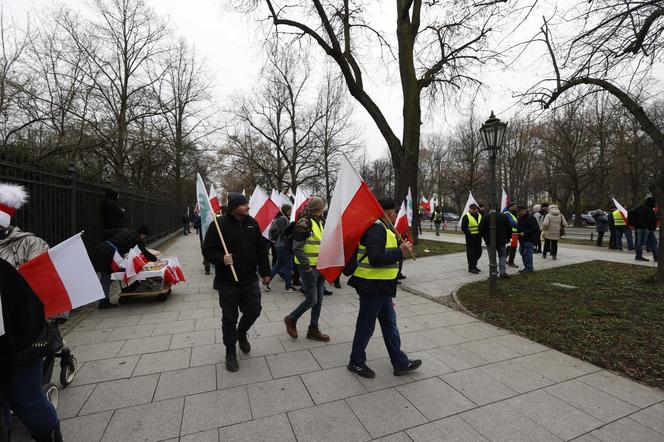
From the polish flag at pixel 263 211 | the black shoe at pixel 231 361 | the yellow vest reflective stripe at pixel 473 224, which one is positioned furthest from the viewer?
the yellow vest reflective stripe at pixel 473 224

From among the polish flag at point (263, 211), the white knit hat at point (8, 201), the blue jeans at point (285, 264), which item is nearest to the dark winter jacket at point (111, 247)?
the polish flag at point (263, 211)

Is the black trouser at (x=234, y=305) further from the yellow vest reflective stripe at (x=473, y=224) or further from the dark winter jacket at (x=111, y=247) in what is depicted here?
the yellow vest reflective stripe at (x=473, y=224)

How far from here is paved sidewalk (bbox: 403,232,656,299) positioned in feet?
24.9

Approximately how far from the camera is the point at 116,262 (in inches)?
219

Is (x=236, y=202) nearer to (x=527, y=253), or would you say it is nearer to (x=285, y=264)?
(x=285, y=264)

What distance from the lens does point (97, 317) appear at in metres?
5.46

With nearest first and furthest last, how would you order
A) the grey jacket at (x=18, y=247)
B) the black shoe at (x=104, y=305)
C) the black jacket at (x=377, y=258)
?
the grey jacket at (x=18, y=247) < the black jacket at (x=377, y=258) < the black shoe at (x=104, y=305)

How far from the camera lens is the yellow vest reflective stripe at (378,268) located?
323 cm

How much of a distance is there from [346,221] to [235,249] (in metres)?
1.28

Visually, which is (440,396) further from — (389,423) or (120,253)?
(120,253)

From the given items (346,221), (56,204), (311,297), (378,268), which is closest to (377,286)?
(378,268)

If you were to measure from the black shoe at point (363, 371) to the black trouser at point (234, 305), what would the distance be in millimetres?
1265

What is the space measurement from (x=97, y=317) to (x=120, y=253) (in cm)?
111

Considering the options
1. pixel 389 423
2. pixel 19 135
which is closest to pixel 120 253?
pixel 389 423
